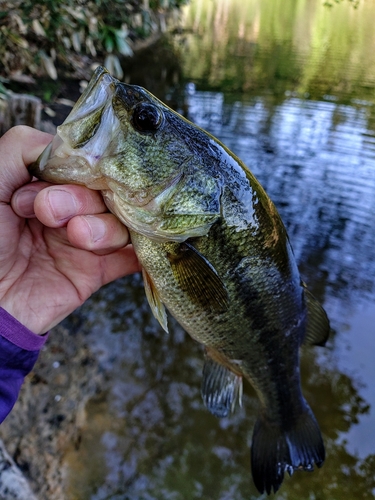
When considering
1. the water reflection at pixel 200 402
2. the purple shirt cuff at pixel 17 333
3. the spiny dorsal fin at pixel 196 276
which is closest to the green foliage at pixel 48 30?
the water reflection at pixel 200 402

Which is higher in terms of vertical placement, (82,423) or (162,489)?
(82,423)

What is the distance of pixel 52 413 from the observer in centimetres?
281

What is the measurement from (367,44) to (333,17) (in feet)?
30.4

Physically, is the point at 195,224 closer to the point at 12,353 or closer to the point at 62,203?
the point at 62,203

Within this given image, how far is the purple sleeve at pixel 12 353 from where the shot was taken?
1.63m

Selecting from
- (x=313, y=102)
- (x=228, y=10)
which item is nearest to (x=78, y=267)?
(x=313, y=102)

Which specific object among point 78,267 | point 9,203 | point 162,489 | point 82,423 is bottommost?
point 162,489

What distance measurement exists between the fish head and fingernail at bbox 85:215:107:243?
69mm

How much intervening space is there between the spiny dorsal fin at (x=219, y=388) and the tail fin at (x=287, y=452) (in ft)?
0.90

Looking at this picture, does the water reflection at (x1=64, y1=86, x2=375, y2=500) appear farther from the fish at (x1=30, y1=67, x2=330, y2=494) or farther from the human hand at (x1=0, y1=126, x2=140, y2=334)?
the human hand at (x1=0, y1=126, x2=140, y2=334)

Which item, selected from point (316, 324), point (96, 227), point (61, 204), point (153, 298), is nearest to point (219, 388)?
point (316, 324)

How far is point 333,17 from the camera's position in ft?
81.6

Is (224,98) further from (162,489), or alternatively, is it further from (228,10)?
(228,10)

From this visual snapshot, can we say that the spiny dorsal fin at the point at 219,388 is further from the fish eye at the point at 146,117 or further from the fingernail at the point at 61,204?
the fish eye at the point at 146,117
